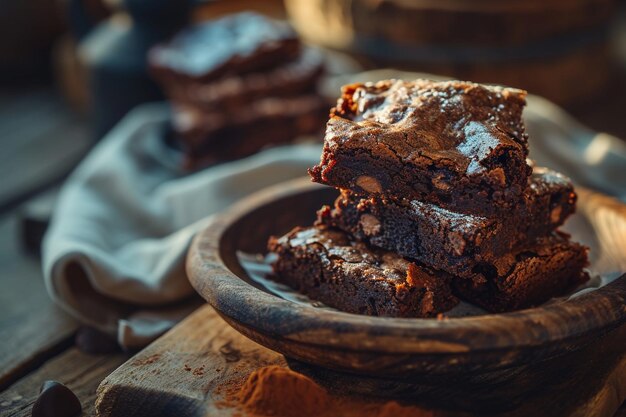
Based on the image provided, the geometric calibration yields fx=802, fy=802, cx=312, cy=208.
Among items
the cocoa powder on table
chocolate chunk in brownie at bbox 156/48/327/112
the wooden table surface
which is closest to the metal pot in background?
the wooden table surface

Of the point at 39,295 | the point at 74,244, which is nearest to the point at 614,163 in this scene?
the point at 74,244

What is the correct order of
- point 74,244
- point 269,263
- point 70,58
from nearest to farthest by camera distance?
point 269,263 → point 74,244 → point 70,58

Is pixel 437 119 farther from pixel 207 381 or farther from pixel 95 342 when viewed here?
pixel 95 342

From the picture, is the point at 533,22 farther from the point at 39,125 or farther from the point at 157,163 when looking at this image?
the point at 39,125

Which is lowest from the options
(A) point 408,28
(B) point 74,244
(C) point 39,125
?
(C) point 39,125

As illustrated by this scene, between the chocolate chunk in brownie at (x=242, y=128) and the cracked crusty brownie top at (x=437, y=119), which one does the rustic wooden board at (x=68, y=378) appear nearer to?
the cracked crusty brownie top at (x=437, y=119)

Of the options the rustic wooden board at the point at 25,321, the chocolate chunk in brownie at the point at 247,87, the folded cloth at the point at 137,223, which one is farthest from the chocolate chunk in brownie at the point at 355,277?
the chocolate chunk in brownie at the point at 247,87
